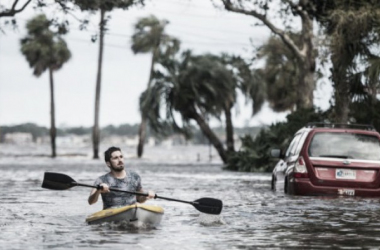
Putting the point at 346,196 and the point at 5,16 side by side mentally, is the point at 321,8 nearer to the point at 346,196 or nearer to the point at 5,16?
the point at 5,16

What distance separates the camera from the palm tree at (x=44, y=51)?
94.1 m

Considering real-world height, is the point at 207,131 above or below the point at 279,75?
below

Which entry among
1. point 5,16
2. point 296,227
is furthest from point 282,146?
point 296,227

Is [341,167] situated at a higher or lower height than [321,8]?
lower

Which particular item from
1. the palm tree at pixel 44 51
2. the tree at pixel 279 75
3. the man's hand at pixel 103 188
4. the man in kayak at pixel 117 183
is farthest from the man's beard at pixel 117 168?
the palm tree at pixel 44 51

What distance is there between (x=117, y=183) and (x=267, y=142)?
106 feet

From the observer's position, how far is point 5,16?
3553 cm

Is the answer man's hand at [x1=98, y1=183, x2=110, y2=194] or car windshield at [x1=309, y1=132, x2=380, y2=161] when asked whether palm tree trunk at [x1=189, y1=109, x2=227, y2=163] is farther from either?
man's hand at [x1=98, y1=183, x2=110, y2=194]

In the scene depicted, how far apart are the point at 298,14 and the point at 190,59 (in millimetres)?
21868

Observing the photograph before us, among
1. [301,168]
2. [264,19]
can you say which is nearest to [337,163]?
[301,168]

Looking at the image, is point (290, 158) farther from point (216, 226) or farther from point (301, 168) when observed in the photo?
point (216, 226)

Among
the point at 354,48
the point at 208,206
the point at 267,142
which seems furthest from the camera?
the point at 267,142

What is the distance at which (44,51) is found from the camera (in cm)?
9394

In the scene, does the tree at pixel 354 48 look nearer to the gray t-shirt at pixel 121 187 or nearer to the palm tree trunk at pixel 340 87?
the palm tree trunk at pixel 340 87
